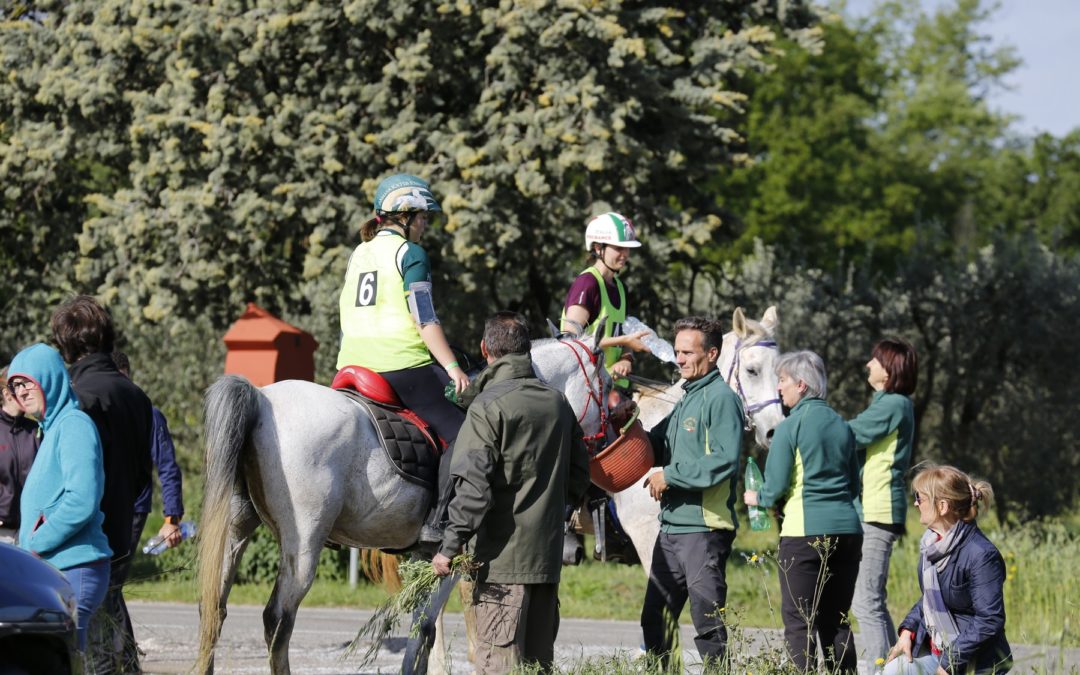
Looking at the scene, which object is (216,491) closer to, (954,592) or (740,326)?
(954,592)

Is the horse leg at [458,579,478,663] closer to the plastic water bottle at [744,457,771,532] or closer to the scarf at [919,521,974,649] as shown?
the plastic water bottle at [744,457,771,532]

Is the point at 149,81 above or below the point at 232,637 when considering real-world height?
above

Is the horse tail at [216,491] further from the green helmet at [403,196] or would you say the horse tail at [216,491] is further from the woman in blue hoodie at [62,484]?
the green helmet at [403,196]

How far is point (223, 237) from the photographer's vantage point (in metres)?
16.9

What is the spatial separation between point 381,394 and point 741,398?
2.66m

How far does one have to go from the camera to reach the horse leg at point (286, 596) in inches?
297

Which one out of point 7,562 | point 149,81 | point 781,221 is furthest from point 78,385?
point 781,221

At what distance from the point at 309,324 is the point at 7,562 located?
56.0 feet

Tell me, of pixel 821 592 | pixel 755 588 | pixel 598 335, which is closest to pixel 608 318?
pixel 598 335

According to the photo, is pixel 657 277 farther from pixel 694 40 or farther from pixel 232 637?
pixel 232 637

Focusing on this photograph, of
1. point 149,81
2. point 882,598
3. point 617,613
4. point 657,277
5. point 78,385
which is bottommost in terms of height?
point 617,613

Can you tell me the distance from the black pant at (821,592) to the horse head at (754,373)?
204cm

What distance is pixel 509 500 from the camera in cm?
640

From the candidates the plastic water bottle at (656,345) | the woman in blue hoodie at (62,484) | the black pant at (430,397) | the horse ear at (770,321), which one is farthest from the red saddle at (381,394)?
the horse ear at (770,321)
